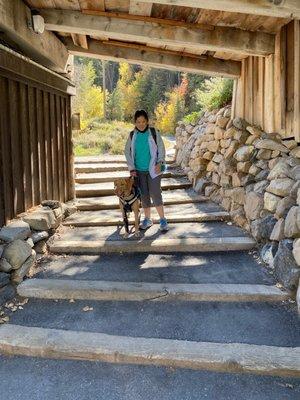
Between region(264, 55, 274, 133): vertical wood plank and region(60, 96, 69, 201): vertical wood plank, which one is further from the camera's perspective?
region(60, 96, 69, 201): vertical wood plank

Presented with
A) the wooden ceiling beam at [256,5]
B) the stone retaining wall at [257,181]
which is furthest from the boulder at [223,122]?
the wooden ceiling beam at [256,5]

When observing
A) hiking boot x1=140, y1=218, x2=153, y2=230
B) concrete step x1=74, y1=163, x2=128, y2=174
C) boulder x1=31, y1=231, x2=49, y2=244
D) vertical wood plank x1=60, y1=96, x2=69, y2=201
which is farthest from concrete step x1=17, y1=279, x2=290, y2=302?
concrete step x1=74, y1=163, x2=128, y2=174

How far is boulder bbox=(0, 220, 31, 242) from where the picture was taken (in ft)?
13.0

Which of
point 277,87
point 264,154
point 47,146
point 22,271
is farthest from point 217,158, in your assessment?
point 22,271

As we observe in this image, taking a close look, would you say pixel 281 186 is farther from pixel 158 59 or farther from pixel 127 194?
pixel 158 59

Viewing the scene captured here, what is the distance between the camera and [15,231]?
414 cm

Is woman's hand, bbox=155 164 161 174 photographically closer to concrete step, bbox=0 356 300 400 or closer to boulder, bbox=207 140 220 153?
boulder, bbox=207 140 220 153

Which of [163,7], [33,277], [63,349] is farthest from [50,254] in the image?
[163,7]

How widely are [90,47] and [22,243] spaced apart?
4.13 m

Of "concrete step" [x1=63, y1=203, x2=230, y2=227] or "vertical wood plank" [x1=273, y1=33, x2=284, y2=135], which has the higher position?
"vertical wood plank" [x1=273, y1=33, x2=284, y2=135]

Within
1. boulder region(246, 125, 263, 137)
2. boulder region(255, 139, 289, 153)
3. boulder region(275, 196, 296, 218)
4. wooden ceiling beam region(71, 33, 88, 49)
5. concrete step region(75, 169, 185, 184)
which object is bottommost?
boulder region(275, 196, 296, 218)

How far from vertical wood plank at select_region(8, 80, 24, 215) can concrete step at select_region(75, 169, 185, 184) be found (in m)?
3.59

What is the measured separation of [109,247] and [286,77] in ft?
11.4

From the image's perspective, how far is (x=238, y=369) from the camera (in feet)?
8.72
